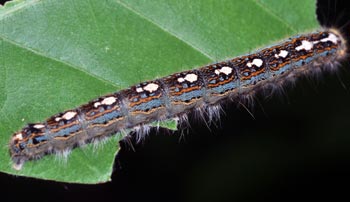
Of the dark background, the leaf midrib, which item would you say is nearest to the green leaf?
the leaf midrib

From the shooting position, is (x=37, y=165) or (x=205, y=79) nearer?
(x=37, y=165)

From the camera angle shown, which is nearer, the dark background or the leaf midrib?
the leaf midrib

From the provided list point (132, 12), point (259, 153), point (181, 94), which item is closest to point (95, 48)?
point (132, 12)

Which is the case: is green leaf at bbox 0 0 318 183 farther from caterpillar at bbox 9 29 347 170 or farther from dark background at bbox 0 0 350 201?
dark background at bbox 0 0 350 201

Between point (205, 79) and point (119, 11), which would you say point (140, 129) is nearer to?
point (205, 79)

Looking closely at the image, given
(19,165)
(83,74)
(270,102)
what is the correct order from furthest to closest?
(270,102), (83,74), (19,165)

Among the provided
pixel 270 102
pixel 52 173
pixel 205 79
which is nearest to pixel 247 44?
pixel 205 79
